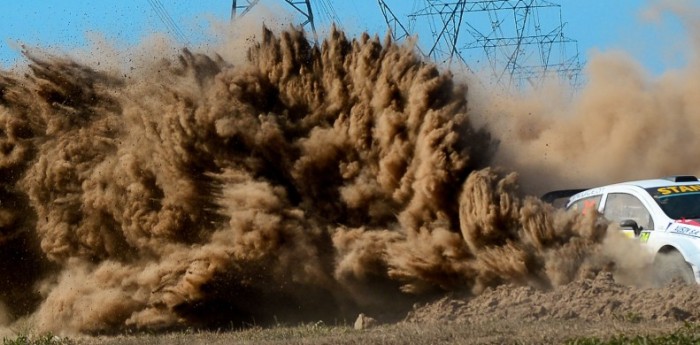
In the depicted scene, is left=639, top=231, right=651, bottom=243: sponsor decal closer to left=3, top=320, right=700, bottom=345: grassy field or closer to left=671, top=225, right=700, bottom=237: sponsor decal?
left=671, top=225, right=700, bottom=237: sponsor decal

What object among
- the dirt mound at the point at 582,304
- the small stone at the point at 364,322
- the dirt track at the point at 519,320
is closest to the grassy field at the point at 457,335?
the dirt track at the point at 519,320

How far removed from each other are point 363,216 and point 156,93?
335 cm

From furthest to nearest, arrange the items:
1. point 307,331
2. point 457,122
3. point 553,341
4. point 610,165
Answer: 1. point 610,165
2. point 457,122
3. point 307,331
4. point 553,341

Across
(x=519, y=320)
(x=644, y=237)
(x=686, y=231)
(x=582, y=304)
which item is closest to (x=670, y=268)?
(x=686, y=231)

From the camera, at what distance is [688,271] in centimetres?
1224

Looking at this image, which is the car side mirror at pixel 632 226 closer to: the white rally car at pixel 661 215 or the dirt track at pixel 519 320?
the white rally car at pixel 661 215

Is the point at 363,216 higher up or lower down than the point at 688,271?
higher up

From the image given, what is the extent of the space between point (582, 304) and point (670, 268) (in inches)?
62.7

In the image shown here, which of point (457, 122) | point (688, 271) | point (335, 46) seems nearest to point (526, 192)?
point (457, 122)

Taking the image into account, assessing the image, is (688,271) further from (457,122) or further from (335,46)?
(335,46)

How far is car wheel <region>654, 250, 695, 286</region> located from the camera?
1225cm

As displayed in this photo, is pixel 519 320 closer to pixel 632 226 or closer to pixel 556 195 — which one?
pixel 632 226

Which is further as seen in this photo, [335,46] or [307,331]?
[335,46]

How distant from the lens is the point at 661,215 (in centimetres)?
1291
